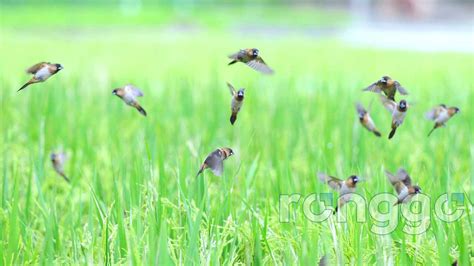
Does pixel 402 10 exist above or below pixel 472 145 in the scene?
above

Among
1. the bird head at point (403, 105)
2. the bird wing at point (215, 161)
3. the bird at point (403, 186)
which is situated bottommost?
the bird at point (403, 186)

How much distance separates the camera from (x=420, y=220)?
1.81 m

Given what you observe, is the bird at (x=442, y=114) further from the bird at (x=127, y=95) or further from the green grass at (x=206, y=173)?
the bird at (x=127, y=95)

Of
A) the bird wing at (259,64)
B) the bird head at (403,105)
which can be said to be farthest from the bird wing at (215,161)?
the bird head at (403,105)

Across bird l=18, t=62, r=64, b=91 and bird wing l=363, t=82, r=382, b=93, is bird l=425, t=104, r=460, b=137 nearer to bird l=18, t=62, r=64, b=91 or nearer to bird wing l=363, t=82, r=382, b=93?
bird wing l=363, t=82, r=382, b=93

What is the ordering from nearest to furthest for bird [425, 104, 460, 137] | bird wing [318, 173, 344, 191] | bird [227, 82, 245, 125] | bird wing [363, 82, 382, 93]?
1. bird [227, 82, 245, 125]
2. bird wing [363, 82, 382, 93]
3. bird wing [318, 173, 344, 191]
4. bird [425, 104, 460, 137]

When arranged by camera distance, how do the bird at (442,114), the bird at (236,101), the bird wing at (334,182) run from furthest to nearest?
the bird at (442,114) < the bird wing at (334,182) < the bird at (236,101)

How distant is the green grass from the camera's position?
5.42ft

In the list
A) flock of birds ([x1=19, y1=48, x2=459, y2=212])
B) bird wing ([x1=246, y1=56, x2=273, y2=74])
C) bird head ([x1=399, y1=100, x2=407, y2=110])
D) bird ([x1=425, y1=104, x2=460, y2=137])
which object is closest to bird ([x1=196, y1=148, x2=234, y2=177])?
flock of birds ([x1=19, y1=48, x2=459, y2=212])

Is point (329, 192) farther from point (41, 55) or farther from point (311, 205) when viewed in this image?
point (41, 55)

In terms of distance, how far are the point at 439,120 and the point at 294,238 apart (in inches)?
18.4

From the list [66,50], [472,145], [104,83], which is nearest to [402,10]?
[66,50]

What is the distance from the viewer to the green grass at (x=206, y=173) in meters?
1.65

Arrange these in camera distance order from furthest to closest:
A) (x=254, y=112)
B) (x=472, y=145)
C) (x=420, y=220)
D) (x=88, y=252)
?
(x=254, y=112) < (x=472, y=145) < (x=420, y=220) < (x=88, y=252)
